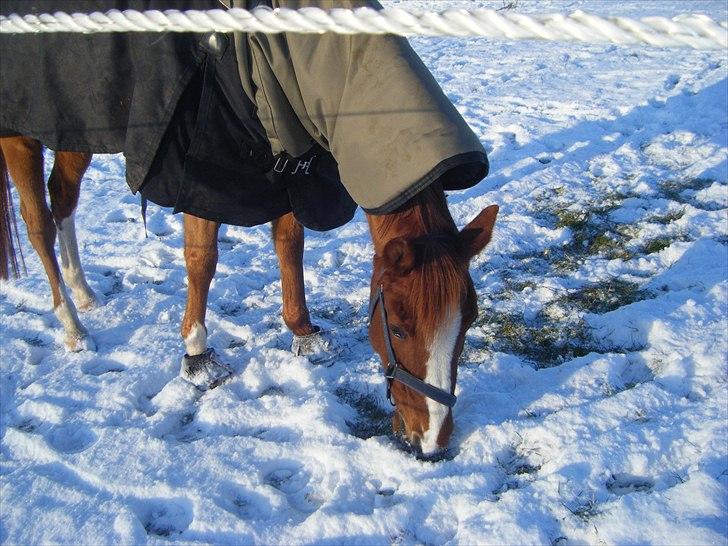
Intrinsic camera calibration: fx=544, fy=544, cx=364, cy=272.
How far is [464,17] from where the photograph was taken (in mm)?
1018

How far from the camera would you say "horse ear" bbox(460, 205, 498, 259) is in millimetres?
1857

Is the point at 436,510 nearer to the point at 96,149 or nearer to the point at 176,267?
the point at 96,149

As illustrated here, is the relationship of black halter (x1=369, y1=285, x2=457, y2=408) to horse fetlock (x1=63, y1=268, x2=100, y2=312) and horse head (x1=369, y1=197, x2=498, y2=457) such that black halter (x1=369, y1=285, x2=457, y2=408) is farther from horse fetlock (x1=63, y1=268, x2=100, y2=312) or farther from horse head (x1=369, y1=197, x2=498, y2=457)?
horse fetlock (x1=63, y1=268, x2=100, y2=312)

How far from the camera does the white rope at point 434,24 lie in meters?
0.90

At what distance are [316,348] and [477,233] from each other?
1.20 meters

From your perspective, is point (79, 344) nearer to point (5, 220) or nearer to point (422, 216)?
point (5, 220)

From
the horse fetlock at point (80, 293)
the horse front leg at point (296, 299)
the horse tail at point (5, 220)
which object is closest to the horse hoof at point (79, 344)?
the horse fetlock at point (80, 293)

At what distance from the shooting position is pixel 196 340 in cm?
261

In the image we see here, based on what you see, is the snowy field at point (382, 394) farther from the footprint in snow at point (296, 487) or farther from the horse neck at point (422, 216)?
the horse neck at point (422, 216)

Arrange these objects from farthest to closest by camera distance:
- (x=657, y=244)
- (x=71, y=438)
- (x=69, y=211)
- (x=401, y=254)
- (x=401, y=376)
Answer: (x=657, y=244) → (x=69, y=211) → (x=71, y=438) → (x=401, y=376) → (x=401, y=254)

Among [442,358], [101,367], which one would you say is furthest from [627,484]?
[101,367]

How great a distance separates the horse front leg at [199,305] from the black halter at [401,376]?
0.94 metres

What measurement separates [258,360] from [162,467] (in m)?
0.74

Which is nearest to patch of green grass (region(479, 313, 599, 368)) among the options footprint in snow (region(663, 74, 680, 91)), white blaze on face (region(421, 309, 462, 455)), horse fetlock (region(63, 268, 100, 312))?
white blaze on face (region(421, 309, 462, 455))
